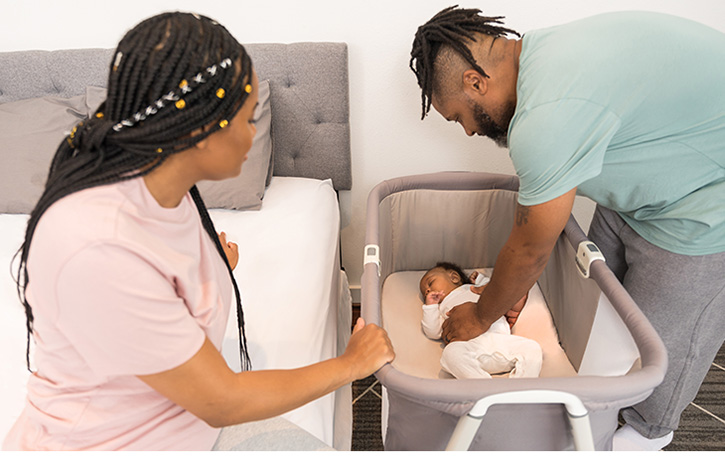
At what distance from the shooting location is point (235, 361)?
3.85ft

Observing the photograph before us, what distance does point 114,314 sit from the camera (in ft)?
2.07

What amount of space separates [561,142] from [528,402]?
0.48 metres

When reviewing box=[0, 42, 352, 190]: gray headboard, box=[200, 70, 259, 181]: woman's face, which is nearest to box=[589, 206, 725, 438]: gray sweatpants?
box=[0, 42, 352, 190]: gray headboard

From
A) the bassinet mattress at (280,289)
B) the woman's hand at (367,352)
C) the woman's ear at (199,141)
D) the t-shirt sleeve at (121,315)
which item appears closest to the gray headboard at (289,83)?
the bassinet mattress at (280,289)

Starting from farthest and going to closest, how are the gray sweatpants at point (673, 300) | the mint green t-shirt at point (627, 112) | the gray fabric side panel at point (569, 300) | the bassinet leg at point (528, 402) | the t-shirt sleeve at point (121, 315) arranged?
the gray fabric side panel at point (569, 300) → the gray sweatpants at point (673, 300) → the mint green t-shirt at point (627, 112) → the bassinet leg at point (528, 402) → the t-shirt sleeve at point (121, 315)

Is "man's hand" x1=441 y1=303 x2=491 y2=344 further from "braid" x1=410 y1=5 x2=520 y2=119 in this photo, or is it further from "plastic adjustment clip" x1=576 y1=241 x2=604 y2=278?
"braid" x1=410 y1=5 x2=520 y2=119

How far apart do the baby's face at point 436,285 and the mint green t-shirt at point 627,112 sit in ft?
2.09

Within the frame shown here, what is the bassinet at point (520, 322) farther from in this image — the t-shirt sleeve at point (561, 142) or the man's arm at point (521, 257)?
the t-shirt sleeve at point (561, 142)

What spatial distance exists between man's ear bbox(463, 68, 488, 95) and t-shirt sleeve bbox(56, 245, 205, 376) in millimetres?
762

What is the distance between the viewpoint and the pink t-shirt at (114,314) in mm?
622

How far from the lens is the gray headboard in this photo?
172 centimetres

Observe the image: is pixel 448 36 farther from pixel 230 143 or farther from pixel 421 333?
pixel 421 333

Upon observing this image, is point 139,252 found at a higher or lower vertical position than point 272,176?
higher

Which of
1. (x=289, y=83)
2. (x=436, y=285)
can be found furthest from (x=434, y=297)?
(x=289, y=83)
